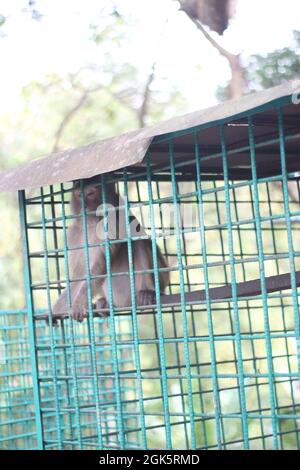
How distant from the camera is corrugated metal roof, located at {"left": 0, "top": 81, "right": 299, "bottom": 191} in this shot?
3.73m

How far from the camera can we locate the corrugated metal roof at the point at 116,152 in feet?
12.2

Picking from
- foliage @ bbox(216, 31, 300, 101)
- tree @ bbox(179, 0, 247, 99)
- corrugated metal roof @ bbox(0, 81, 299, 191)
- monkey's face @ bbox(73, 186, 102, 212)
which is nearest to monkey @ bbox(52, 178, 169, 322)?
monkey's face @ bbox(73, 186, 102, 212)

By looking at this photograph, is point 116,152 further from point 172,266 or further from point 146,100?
point 146,100

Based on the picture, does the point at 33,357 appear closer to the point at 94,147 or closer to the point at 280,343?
the point at 94,147

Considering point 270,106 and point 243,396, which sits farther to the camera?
point 243,396

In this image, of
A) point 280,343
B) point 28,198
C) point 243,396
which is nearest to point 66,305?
point 28,198

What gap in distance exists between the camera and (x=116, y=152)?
4324mm

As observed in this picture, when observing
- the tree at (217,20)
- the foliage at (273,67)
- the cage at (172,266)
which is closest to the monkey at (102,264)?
the cage at (172,266)

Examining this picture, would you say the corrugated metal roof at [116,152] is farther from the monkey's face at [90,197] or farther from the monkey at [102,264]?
the monkey at [102,264]

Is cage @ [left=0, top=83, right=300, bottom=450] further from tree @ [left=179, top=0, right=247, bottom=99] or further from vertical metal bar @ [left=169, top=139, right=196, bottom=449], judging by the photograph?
tree @ [left=179, top=0, right=247, bottom=99]

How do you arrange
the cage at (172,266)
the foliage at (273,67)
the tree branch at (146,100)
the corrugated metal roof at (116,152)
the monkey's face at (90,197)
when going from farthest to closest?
the tree branch at (146,100)
the foliage at (273,67)
the monkey's face at (90,197)
the cage at (172,266)
the corrugated metal roof at (116,152)
